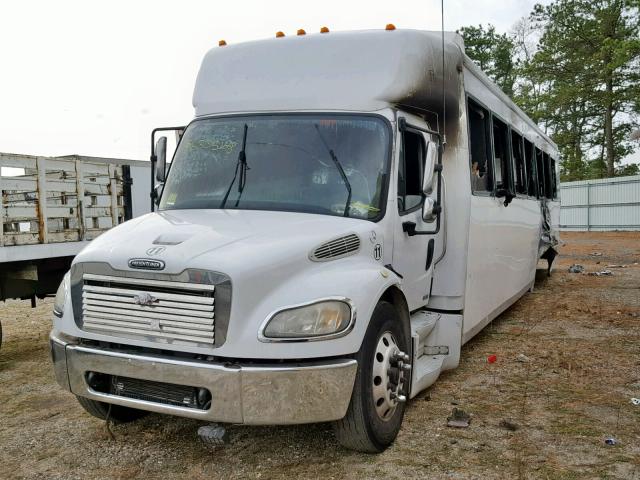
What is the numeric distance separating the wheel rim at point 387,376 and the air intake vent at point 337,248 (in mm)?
619

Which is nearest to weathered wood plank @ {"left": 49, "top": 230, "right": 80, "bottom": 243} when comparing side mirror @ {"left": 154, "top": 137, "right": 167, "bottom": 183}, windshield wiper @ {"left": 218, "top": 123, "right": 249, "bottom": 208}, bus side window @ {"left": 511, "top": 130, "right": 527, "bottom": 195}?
side mirror @ {"left": 154, "top": 137, "right": 167, "bottom": 183}

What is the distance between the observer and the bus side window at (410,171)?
4816 millimetres

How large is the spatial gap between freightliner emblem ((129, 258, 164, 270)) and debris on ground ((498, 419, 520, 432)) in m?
2.84

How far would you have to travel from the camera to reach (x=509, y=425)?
15.4ft

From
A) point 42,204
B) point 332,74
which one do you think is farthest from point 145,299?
point 42,204

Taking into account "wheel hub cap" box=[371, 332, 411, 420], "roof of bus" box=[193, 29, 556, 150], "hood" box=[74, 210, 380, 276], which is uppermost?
"roof of bus" box=[193, 29, 556, 150]

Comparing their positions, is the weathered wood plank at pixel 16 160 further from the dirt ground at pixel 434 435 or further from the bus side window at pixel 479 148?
the bus side window at pixel 479 148

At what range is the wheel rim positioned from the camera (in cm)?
413

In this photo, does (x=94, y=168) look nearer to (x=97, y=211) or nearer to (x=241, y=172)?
(x=97, y=211)

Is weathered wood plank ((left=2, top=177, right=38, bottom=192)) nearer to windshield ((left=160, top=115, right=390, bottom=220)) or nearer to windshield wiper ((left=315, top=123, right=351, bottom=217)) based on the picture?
windshield ((left=160, top=115, right=390, bottom=220))

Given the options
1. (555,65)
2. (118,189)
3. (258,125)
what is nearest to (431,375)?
(258,125)

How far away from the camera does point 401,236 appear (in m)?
4.80

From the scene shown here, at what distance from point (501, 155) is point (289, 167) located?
149 inches

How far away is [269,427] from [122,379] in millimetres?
1282
